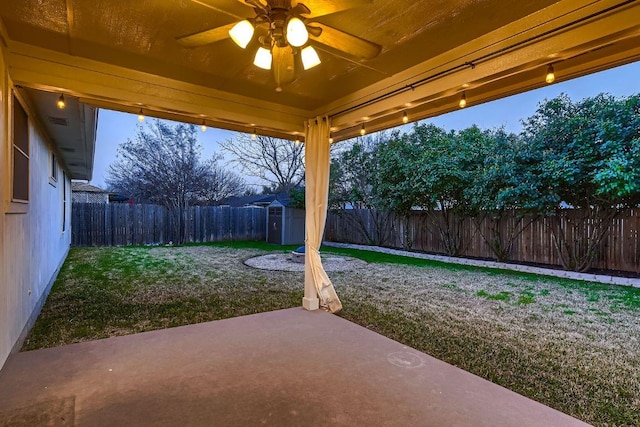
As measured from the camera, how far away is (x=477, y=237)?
8406 millimetres

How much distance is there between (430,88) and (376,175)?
728cm

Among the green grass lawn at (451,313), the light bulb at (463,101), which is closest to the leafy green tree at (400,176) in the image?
the green grass lawn at (451,313)

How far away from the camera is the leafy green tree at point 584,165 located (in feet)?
18.1

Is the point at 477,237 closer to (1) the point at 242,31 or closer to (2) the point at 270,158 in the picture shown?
(1) the point at 242,31

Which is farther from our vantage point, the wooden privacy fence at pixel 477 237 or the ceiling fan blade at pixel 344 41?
the wooden privacy fence at pixel 477 237

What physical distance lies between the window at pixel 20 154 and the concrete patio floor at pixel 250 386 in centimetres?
159

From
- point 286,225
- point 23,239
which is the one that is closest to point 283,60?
point 23,239

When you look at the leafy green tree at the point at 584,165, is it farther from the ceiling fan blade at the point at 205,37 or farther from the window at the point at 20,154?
the window at the point at 20,154

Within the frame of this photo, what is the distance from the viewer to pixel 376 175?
10109 millimetres

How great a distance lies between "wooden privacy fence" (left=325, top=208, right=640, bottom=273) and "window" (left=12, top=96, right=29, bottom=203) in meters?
8.52

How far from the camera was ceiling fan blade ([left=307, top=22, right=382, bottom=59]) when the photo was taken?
1.91 m

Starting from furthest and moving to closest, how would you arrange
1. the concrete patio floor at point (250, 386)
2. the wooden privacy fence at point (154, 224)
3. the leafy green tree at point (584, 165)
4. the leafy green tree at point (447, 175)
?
the wooden privacy fence at point (154, 224) → the leafy green tree at point (447, 175) → the leafy green tree at point (584, 165) → the concrete patio floor at point (250, 386)

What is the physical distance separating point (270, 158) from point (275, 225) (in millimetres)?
3288

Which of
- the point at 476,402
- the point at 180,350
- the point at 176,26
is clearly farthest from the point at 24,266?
the point at 476,402
